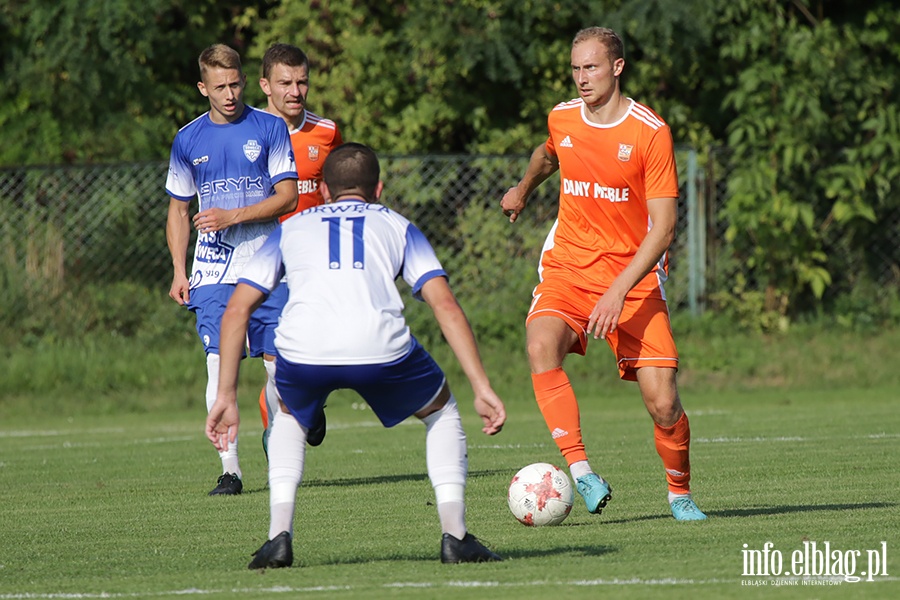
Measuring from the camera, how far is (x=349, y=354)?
4.85 metres

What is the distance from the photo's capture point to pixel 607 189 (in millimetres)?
6891

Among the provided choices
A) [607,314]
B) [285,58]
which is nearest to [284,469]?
[607,314]

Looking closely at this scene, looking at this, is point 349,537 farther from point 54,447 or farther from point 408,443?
point 54,447

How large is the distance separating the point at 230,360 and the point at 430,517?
6.77 feet

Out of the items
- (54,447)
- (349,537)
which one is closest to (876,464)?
(349,537)

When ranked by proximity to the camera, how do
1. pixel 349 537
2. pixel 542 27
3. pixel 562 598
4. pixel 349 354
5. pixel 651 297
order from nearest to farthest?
pixel 562 598 → pixel 349 354 → pixel 349 537 → pixel 651 297 → pixel 542 27

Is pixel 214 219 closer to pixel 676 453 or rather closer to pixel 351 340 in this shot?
pixel 676 453

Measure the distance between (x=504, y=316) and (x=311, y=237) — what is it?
11436 mm

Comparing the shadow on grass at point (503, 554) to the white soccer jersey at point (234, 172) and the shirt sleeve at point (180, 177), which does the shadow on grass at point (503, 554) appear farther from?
the shirt sleeve at point (180, 177)

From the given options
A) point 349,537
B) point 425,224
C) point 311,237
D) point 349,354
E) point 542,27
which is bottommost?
point 349,537

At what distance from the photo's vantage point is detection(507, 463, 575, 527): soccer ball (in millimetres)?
6328

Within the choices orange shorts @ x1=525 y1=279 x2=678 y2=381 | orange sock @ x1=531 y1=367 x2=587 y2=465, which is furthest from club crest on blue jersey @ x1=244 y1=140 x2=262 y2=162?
orange sock @ x1=531 y1=367 x2=587 y2=465

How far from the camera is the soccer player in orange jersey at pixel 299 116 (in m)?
8.88

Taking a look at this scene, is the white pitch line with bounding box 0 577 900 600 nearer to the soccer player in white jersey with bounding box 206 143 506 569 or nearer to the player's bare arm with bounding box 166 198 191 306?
the soccer player in white jersey with bounding box 206 143 506 569
